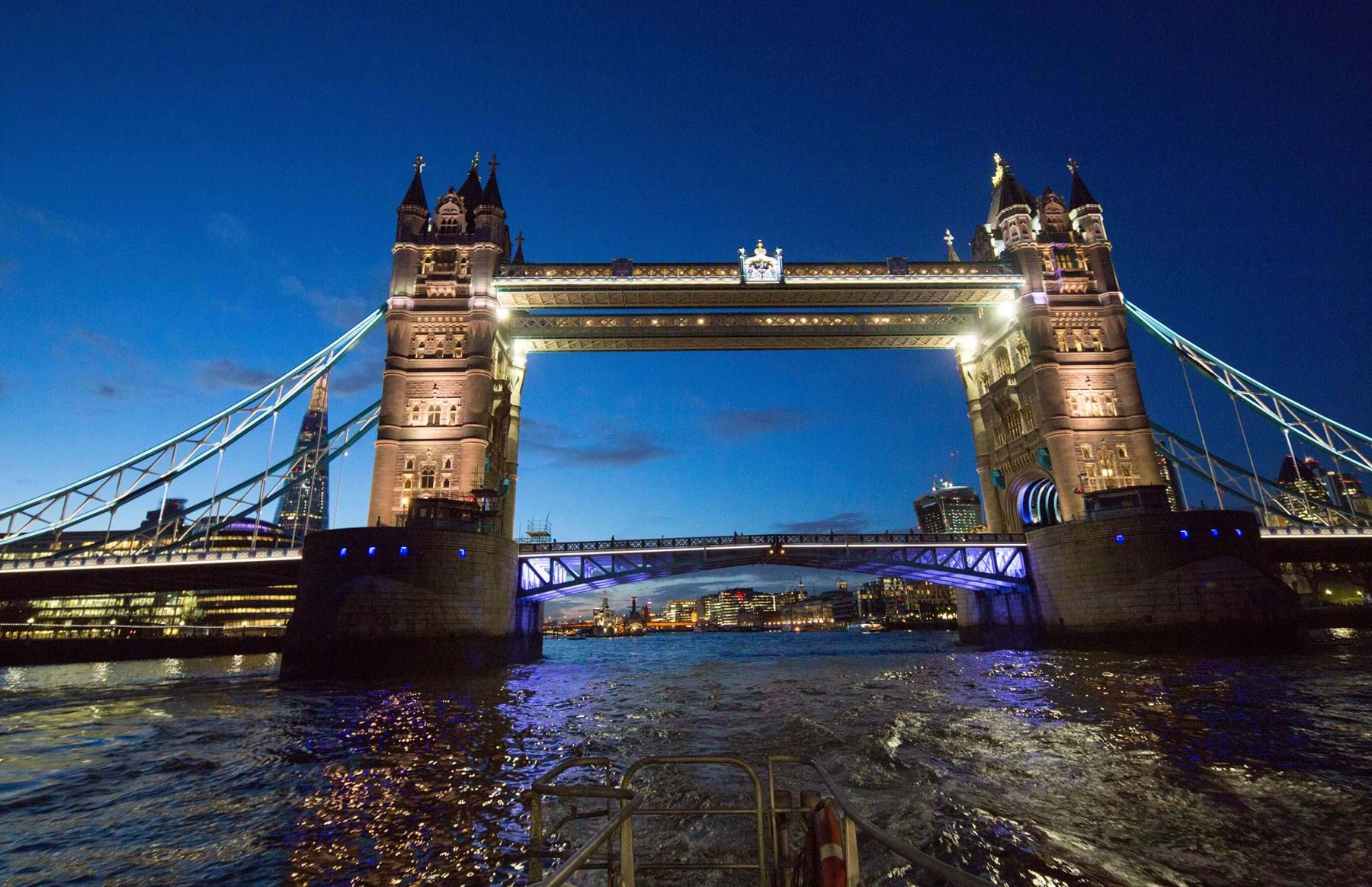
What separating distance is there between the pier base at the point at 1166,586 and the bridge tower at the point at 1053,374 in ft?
20.0

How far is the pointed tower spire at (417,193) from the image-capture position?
46.8 metres

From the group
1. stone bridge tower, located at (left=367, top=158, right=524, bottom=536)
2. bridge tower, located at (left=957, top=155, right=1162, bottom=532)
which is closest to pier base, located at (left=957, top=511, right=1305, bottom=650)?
bridge tower, located at (left=957, top=155, right=1162, bottom=532)

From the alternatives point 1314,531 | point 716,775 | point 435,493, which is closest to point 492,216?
point 435,493

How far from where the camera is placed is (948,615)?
13112 cm

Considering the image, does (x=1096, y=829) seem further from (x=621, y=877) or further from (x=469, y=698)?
(x=469, y=698)

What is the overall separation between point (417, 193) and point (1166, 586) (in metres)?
55.1

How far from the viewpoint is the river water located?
6.52 meters

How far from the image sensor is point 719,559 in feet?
139

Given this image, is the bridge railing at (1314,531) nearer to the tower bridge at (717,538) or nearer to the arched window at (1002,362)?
the tower bridge at (717,538)

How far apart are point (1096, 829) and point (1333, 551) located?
2025 inches

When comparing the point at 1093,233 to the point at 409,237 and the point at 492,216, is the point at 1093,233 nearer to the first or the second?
the point at 492,216

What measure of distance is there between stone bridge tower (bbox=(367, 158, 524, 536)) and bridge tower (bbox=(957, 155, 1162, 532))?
38.0 metres

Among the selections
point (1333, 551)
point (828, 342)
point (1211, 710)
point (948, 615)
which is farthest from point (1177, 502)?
point (948, 615)

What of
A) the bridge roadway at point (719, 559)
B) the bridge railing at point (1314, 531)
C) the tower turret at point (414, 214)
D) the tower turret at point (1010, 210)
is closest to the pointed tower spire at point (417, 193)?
the tower turret at point (414, 214)
